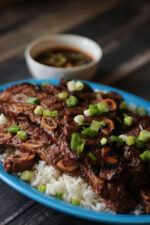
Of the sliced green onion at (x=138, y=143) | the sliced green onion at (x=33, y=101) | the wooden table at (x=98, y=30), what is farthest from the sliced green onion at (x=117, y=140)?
the wooden table at (x=98, y=30)

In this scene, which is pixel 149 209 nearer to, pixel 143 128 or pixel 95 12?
pixel 143 128

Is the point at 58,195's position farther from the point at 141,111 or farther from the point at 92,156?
the point at 141,111

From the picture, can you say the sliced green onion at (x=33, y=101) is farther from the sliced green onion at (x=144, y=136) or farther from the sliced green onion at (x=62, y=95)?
the sliced green onion at (x=144, y=136)

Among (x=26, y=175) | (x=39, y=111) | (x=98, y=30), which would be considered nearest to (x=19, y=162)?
(x=26, y=175)

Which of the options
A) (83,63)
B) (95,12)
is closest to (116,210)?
(83,63)

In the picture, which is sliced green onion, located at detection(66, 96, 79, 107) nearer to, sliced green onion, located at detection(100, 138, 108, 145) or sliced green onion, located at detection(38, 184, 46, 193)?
sliced green onion, located at detection(100, 138, 108, 145)

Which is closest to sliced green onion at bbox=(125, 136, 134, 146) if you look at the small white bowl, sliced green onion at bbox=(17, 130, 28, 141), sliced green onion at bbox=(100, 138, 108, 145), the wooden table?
sliced green onion at bbox=(100, 138, 108, 145)
